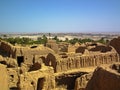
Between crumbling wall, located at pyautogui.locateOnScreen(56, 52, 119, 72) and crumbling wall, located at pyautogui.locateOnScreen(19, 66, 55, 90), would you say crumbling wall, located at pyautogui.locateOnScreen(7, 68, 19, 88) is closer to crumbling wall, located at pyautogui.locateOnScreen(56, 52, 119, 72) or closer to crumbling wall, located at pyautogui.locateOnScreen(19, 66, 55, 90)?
crumbling wall, located at pyautogui.locateOnScreen(19, 66, 55, 90)

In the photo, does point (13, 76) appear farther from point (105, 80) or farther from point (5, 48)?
point (5, 48)

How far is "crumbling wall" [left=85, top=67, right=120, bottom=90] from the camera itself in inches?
387

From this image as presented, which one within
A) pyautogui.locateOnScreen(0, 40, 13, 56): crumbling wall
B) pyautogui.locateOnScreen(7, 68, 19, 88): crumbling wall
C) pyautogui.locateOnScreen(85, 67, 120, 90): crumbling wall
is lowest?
pyautogui.locateOnScreen(7, 68, 19, 88): crumbling wall

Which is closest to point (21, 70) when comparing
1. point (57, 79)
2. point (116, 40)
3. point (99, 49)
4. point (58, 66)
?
point (57, 79)

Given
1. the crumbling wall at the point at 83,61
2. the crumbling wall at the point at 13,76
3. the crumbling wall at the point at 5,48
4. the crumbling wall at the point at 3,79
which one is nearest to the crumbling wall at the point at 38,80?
the crumbling wall at the point at 3,79

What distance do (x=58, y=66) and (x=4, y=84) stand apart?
8167 mm

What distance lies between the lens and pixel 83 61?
2545cm

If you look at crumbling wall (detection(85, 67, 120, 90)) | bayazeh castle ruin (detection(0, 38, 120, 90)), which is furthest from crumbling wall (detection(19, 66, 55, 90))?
crumbling wall (detection(85, 67, 120, 90))

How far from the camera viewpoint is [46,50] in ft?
99.7

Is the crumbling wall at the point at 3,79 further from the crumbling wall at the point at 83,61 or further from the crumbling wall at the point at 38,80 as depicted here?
the crumbling wall at the point at 83,61

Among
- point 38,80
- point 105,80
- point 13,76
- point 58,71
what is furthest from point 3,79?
point 105,80

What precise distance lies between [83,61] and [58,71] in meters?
3.18

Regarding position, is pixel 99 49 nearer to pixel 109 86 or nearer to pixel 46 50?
pixel 46 50

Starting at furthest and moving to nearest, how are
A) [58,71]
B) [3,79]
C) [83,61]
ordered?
[83,61] < [58,71] < [3,79]
